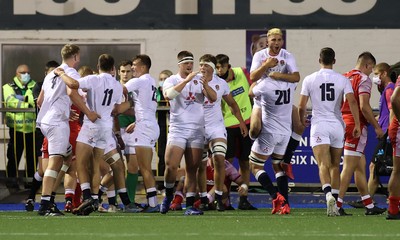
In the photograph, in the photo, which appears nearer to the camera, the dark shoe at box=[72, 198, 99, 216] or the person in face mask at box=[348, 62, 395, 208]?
the dark shoe at box=[72, 198, 99, 216]

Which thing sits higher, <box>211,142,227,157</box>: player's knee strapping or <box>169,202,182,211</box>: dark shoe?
<box>211,142,227,157</box>: player's knee strapping

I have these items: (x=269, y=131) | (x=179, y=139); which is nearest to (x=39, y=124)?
(x=179, y=139)

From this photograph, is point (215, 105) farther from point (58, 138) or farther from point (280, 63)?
point (58, 138)

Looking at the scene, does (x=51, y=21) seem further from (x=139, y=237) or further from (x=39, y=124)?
(x=139, y=237)

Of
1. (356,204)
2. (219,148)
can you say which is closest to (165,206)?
(219,148)

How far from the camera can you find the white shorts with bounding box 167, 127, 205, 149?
1803cm

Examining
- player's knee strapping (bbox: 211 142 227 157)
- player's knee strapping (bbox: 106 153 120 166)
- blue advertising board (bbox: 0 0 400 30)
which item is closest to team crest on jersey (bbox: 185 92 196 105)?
player's knee strapping (bbox: 211 142 227 157)

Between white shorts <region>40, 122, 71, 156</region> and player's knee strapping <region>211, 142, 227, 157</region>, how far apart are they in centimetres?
201

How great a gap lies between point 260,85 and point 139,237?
4.62m

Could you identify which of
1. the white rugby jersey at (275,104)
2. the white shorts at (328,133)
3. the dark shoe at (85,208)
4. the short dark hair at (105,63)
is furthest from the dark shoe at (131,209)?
the white shorts at (328,133)

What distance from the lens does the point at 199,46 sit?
936 inches

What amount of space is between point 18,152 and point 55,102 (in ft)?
17.5

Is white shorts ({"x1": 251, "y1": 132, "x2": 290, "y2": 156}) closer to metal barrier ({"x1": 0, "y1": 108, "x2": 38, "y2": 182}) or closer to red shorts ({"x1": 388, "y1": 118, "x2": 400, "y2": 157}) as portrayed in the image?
red shorts ({"x1": 388, "y1": 118, "x2": 400, "y2": 157})

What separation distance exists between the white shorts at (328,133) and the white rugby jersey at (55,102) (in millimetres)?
3060
